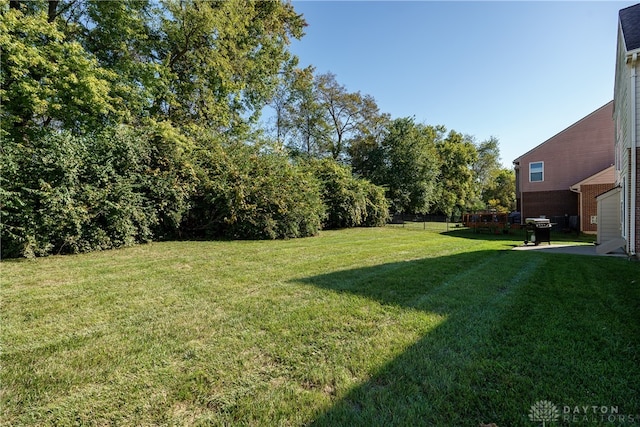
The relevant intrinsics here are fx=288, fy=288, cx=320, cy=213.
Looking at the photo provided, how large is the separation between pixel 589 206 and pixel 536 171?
12.2 ft

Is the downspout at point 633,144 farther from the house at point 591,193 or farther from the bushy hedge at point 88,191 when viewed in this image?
A: the bushy hedge at point 88,191

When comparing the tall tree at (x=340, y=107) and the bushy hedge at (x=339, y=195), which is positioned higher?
the tall tree at (x=340, y=107)

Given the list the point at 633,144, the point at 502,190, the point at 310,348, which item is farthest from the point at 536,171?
the point at 502,190

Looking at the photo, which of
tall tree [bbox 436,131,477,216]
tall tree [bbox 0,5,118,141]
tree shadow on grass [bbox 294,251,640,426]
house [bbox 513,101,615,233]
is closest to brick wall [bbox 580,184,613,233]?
house [bbox 513,101,615,233]

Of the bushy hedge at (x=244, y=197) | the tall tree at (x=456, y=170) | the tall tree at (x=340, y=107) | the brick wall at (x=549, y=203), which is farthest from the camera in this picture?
the tall tree at (x=456, y=170)

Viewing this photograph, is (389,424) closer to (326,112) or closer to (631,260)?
(631,260)

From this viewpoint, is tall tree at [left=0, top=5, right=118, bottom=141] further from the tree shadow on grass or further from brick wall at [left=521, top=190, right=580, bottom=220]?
brick wall at [left=521, top=190, right=580, bottom=220]

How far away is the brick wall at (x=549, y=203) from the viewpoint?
17.0 meters

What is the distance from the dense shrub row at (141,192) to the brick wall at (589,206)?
14059 mm

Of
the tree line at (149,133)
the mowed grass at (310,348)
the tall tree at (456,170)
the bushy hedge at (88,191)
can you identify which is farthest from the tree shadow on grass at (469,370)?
the tall tree at (456,170)

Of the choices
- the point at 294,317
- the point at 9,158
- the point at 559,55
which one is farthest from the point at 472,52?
the point at 9,158

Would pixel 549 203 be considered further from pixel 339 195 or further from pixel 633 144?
pixel 339 195

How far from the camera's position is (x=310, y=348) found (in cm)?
269

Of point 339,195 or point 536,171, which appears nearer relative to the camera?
point 339,195
